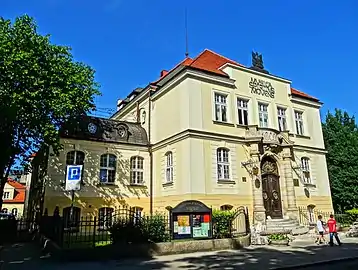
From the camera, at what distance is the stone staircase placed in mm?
19875

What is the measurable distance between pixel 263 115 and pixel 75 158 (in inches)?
560

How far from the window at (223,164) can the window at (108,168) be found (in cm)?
763

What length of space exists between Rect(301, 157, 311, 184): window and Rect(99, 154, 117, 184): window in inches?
578

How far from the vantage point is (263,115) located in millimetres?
24344

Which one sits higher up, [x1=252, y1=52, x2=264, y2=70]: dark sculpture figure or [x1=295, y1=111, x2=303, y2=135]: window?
[x1=252, y1=52, x2=264, y2=70]: dark sculpture figure

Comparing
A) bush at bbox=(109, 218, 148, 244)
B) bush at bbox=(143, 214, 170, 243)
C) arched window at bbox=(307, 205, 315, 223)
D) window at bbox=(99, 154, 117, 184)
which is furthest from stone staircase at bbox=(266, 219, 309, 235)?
window at bbox=(99, 154, 117, 184)

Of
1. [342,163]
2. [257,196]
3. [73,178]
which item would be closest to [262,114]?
[257,196]

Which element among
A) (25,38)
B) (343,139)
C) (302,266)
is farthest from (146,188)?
(343,139)

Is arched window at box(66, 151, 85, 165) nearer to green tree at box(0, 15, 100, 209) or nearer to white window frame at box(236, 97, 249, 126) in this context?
green tree at box(0, 15, 100, 209)

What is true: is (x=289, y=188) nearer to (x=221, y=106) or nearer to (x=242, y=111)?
(x=242, y=111)

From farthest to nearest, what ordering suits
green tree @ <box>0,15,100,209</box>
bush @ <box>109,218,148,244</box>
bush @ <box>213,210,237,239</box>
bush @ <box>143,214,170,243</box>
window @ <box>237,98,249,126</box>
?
window @ <box>237,98,249,126</box>, green tree @ <box>0,15,100,209</box>, bush @ <box>213,210,237,239</box>, bush @ <box>143,214,170,243</box>, bush @ <box>109,218,148,244</box>

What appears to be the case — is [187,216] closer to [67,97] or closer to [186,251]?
[186,251]

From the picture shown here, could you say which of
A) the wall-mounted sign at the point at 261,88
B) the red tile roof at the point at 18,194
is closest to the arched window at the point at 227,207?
the wall-mounted sign at the point at 261,88

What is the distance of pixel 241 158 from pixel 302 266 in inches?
471
